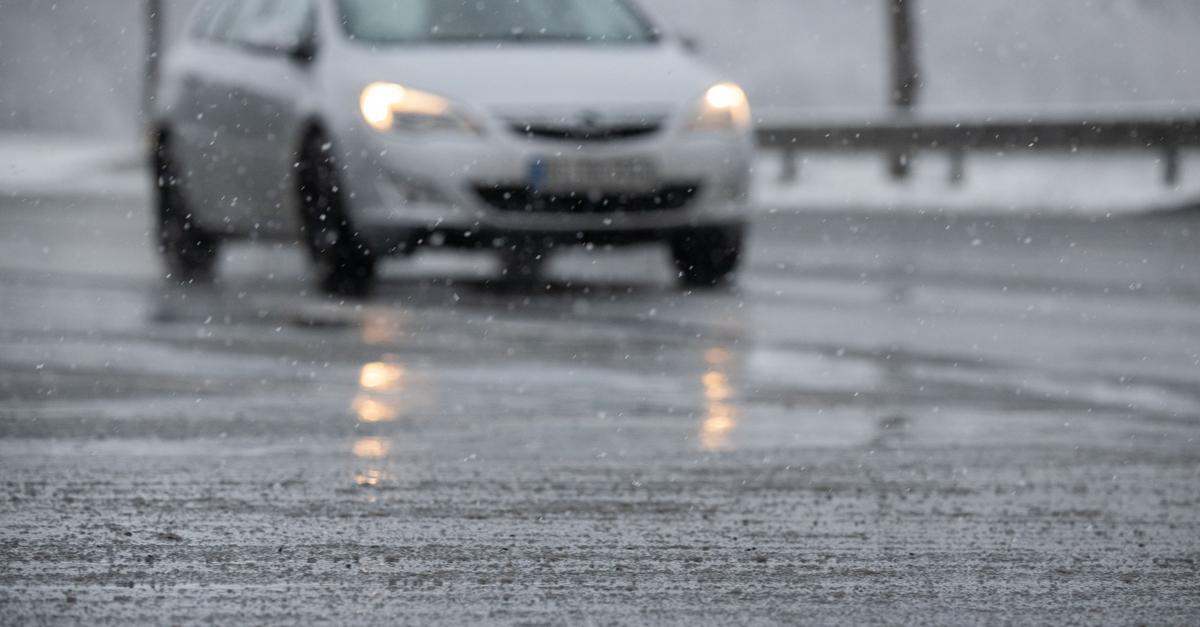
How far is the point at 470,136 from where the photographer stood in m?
12.0

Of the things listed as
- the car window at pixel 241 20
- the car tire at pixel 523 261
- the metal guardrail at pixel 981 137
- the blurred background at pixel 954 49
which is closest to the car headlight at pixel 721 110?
the car tire at pixel 523 261

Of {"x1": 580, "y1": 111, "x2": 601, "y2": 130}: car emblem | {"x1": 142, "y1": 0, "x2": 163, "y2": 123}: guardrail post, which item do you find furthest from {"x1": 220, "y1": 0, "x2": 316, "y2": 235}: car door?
{"x1": 142, "y1": 0, "x2": 163, "y2": 123}: guardrail post

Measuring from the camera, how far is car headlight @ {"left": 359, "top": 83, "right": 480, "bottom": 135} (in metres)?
12.1

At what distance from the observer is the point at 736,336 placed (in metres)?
10.0

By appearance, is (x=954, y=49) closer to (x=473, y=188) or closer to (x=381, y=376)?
(x=473, y=188)

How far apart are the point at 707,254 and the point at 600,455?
6.33 meters

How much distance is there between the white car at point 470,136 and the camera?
12047 mm

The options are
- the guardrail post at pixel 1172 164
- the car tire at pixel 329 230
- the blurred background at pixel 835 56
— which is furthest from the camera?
the blurred background at pixel 835 56

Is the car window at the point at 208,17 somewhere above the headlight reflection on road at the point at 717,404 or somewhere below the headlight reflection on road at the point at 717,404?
above

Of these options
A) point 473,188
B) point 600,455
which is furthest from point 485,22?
point 600,455

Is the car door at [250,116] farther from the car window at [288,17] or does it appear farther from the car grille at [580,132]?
the car grille at [580,132]

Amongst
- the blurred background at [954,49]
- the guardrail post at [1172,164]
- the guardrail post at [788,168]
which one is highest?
the guardrail post at [1172,164]

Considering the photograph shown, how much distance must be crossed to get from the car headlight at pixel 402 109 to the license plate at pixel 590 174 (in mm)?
422

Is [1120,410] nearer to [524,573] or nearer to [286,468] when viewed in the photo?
[286,468]
